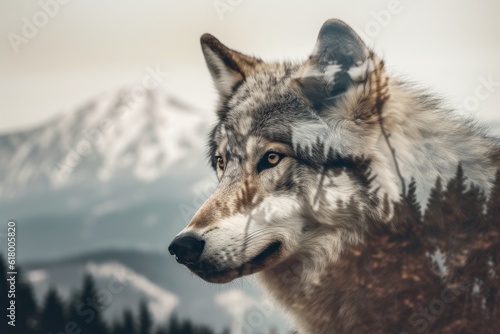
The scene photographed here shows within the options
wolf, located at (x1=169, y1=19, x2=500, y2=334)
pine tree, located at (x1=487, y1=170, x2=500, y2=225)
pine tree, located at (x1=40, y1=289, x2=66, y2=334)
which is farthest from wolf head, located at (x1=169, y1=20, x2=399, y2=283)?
pine tree, located at (x1=40, y1=289, x2=66, y2=334)

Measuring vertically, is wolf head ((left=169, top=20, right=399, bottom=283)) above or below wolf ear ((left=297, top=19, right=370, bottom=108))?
below

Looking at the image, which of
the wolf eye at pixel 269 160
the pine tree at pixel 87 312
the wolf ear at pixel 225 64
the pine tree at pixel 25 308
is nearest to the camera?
the wolf eye at pixel 269 160

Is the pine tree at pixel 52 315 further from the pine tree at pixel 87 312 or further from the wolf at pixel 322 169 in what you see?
the wolf at pixel 322 169

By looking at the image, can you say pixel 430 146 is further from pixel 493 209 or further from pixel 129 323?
pixel 129 323

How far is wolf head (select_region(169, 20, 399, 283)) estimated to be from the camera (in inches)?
110

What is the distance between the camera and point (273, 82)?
3307 mm

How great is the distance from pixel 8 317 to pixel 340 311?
3.12m

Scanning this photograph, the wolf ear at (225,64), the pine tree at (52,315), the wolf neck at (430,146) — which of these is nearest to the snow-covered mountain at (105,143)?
the pine tree at (52,315)

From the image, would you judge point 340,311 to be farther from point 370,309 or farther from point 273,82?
point 273,82

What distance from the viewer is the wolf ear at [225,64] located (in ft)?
11.7

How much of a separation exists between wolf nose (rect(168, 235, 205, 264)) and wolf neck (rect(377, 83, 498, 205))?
3.40ft

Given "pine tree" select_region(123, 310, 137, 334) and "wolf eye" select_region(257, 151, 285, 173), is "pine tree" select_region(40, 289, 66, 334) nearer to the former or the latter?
"pine tree" select_region(123, 310, 137, 334)

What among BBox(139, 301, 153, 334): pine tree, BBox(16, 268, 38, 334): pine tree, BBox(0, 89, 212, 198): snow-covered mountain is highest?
BBox(0, 89, 212, 198): snow-covered mountain

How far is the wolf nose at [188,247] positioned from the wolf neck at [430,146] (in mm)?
1038
